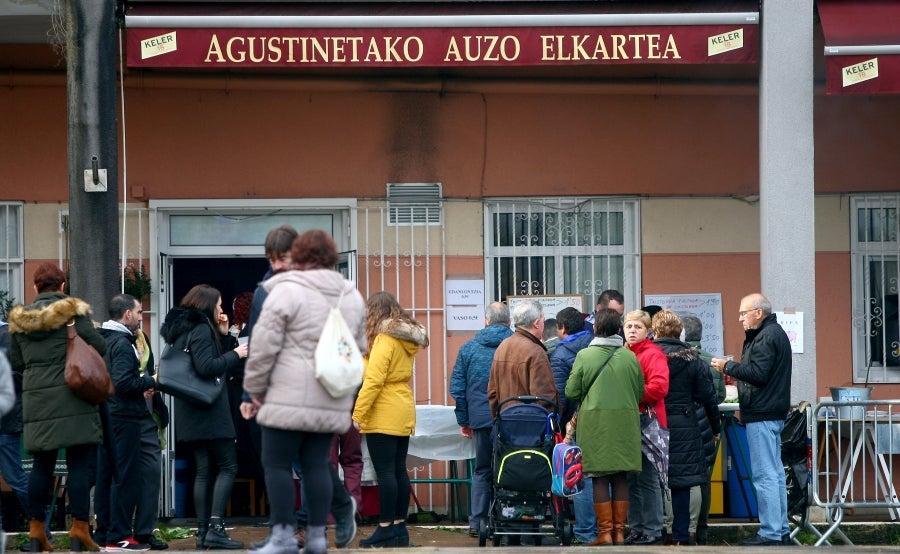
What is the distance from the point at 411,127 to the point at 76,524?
4.49 m

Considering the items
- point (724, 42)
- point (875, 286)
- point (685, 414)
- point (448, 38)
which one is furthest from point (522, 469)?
point (875, 286)

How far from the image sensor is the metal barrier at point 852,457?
851 centimetres

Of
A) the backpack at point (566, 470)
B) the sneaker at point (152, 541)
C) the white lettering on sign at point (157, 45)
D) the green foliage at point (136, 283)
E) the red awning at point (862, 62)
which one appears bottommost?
the sneaker at point (152, 541)

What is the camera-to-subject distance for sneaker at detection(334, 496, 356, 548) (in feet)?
23.2

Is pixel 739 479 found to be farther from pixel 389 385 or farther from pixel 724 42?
pixel 724 42

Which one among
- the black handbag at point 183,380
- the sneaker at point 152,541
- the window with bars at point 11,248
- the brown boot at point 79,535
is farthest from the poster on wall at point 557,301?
the brown boot at point 79,535

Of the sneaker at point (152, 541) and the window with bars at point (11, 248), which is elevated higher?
the window with bars at point (11, 248)

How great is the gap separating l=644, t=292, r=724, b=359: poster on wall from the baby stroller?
8.57 ft

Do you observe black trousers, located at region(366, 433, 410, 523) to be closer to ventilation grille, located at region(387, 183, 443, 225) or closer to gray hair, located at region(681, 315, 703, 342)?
gray hair, located at region(681, 315, 703, 342)

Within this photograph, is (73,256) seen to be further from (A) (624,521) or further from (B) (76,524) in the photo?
(A) (624,521)

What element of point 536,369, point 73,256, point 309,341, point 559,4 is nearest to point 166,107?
point 73,256

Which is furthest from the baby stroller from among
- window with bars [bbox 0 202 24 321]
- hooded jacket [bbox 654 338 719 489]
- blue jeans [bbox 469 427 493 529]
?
window with bars [bbox 0 202 24 321]

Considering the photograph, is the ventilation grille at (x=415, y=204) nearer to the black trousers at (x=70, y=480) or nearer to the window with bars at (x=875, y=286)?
the window with bars at (x=875, y=286)

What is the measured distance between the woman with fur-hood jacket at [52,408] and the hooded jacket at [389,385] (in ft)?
5.20
